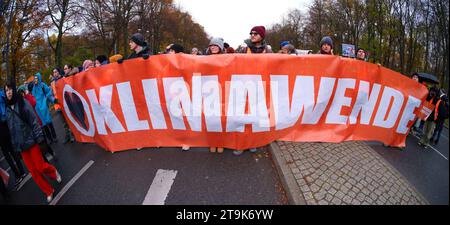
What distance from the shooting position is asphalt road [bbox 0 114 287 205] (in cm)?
342

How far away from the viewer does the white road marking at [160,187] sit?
340 cm

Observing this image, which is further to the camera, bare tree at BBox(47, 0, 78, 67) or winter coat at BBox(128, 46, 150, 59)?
bare tree at BBox(47, 0, 78, 67)

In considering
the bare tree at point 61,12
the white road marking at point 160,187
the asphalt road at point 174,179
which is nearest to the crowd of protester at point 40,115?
the asphalt road at point 174,179

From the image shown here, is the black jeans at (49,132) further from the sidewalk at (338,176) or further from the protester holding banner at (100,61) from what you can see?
the sidewalk at (338,176)

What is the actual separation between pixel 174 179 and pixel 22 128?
2.47 metres

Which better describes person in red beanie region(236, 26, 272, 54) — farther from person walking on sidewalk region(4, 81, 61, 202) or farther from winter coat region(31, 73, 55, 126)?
winter coat region(31, 73, 55, 126)

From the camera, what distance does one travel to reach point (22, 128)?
3.49m

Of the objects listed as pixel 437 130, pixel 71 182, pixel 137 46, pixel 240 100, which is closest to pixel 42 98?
pixel 71 182

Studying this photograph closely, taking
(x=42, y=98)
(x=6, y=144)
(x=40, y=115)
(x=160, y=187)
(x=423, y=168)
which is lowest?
(x=423, y=168)

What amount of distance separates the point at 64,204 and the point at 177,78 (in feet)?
→ 8.76

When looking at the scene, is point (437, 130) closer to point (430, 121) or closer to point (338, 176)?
point (430, 121)

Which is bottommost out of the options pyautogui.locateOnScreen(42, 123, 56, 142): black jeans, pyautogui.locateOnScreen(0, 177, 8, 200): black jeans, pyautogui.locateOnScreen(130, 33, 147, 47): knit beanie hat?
pyautogui.locateOnScreen(0, 177, 8, 200): black jeans

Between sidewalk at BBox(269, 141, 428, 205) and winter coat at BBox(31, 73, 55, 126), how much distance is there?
18.0ft

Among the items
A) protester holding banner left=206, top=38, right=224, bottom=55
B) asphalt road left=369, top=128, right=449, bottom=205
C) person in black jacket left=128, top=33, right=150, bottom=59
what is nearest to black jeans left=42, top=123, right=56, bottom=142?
person in black jacket left=128, top=33, right=150, bottom=59
